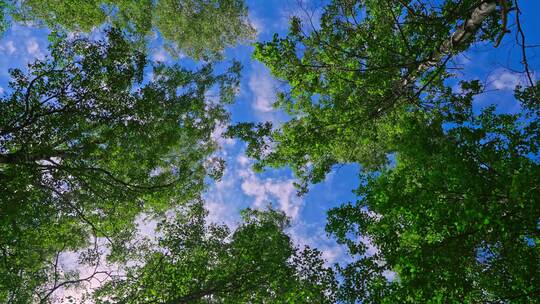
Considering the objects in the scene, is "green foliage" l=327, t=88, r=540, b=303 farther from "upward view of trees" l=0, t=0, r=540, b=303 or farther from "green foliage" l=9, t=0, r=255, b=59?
"green foliage" l=9, t=0, r=255, b=59

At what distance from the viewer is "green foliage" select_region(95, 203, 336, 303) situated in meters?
12.3

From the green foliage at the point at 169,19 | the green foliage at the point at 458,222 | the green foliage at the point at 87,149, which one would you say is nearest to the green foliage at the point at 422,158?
the green foliage at the point at 458,222

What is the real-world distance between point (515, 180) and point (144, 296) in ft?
42.4

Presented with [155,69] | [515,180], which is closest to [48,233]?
[155,69]

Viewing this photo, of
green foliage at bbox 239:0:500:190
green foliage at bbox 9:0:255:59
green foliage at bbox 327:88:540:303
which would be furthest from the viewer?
green foliage at bbox 9:0:255:59

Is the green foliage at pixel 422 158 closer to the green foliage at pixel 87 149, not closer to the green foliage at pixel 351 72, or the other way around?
the green foliage at pixel 351 72

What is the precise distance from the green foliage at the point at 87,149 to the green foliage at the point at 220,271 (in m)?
Result: 2.60

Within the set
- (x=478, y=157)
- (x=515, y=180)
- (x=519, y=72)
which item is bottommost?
(x=515, y=180)

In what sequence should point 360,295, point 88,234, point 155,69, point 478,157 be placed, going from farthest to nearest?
point 88,234, point 155,69, point 478,157, point 360,295

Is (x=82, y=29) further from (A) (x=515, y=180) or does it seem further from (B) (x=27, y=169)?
(A) (x=515, y=180)

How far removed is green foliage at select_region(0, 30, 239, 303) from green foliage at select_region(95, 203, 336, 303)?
260 centimetres

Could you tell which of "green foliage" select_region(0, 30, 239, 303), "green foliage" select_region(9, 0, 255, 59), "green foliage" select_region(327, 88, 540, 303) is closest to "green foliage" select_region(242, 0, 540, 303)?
"green foliage" select_region(327, 88, 540, 303)

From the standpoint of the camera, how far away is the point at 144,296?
1276cm

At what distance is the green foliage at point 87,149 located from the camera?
10.6 meters
